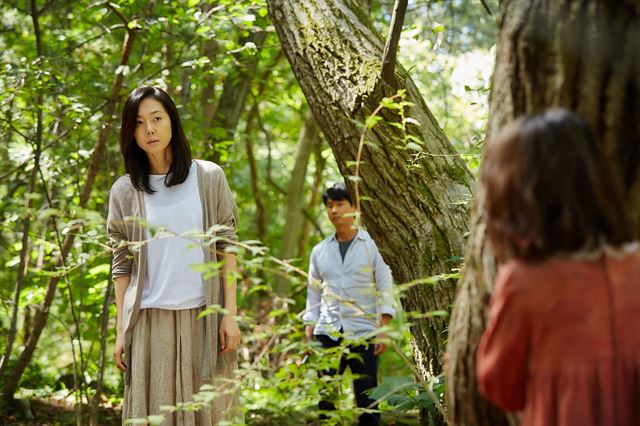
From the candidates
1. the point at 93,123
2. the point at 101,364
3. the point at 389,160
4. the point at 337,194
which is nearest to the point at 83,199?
the point at 93,123

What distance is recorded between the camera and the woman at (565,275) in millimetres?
1673

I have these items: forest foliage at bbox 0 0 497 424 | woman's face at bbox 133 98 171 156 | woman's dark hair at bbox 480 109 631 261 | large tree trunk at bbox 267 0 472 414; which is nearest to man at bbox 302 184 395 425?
forest foliage at bbox 0 0 497 424

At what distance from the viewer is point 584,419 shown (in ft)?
5.55

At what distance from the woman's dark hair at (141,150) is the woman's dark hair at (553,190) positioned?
2.07m

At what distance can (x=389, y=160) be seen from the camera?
362 centimetres

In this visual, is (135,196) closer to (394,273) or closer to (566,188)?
(394,273)

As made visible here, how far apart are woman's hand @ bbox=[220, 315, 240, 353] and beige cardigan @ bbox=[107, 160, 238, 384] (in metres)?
0.03

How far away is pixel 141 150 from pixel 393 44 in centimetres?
123

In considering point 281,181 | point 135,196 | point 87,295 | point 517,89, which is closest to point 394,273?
point 135,196

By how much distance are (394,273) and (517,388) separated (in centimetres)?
209

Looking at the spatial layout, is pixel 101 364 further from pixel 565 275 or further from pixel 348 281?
pixel 565 275

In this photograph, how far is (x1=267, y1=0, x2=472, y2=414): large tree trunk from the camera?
3.62 metres

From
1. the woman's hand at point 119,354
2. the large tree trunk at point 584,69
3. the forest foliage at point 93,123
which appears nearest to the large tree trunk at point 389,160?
the forest foliage at point 93,123

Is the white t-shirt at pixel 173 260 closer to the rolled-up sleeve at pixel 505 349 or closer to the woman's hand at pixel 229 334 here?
the woman's hand at pixel 229 334
